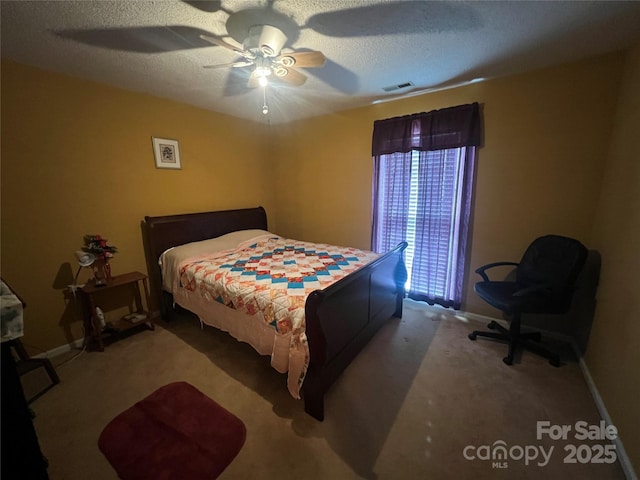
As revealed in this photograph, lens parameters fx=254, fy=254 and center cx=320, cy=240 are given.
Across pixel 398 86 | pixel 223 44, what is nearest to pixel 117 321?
pixel 223 44

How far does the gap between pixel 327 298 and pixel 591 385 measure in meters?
2.06

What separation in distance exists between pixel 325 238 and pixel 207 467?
9.60 feet

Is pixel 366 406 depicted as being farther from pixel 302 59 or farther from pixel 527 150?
pixel 527 150

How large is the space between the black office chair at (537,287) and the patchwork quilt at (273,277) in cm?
124

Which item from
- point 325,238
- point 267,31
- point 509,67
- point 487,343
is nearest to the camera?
point 267,31

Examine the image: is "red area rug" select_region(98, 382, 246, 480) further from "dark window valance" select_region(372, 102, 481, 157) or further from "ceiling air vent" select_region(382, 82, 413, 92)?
"ceiling air vent" select_region(382, 82, 413, 92)

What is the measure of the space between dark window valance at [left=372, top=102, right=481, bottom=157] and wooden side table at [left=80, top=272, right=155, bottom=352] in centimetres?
306

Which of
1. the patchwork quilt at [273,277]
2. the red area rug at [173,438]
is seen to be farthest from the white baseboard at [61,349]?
the red area rug at [173,438]

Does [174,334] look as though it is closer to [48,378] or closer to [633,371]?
[48,378]

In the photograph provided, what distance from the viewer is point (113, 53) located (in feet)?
6.40

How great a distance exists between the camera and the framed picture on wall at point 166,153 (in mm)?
2857

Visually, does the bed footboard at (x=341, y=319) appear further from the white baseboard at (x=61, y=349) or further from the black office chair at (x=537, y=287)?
the white baseboard at (x=61, y=349)

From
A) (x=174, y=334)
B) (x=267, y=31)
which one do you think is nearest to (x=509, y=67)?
(x=267, y=31)

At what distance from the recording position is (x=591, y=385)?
1851mm
